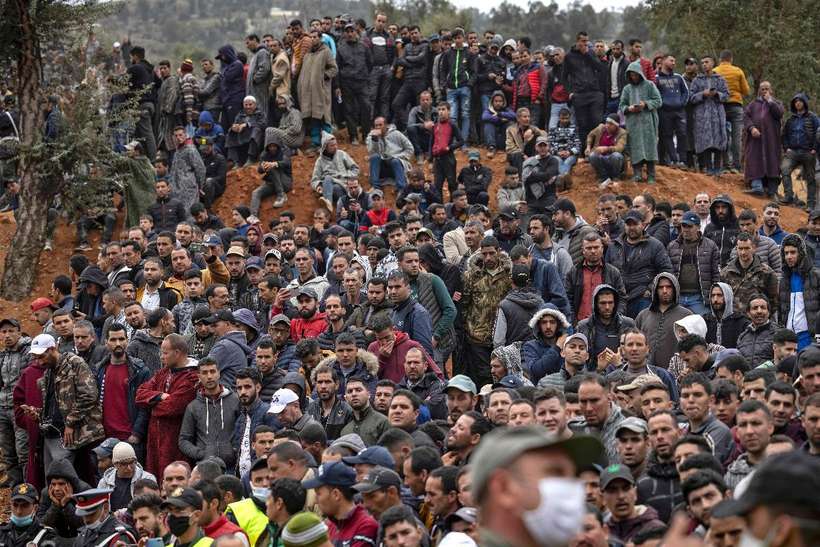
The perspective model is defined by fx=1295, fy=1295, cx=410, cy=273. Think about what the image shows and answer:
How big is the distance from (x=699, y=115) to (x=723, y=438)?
12.5 meters

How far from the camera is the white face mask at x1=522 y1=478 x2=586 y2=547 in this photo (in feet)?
11.4

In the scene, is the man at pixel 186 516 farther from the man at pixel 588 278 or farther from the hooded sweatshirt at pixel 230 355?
the man at pixel 588 278

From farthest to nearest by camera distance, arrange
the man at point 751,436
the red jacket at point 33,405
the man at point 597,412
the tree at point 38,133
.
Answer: the tree at point 38,133 < the red jacket at point 33,405 < the man at point 597,412 < the man at point 751,436

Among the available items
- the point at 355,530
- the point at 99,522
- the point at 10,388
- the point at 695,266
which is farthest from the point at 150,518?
the point at 695,266

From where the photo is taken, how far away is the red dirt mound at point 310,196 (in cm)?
1970

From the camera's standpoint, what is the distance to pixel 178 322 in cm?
1398

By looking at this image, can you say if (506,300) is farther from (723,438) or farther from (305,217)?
(305,217)

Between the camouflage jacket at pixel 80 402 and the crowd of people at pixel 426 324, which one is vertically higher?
the crowd of people at pixel 426 324

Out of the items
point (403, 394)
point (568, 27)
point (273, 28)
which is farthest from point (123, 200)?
point (273, 28)

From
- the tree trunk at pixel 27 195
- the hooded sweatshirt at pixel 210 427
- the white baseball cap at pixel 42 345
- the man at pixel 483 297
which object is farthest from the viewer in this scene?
the tree trunk at pixel 27 195

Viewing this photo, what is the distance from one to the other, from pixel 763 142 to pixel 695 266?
23.0ft

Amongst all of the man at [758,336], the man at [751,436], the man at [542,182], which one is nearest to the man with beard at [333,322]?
the man at [758,336]

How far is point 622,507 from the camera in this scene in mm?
7230

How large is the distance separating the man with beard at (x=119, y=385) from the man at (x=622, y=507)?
6.67 metres
